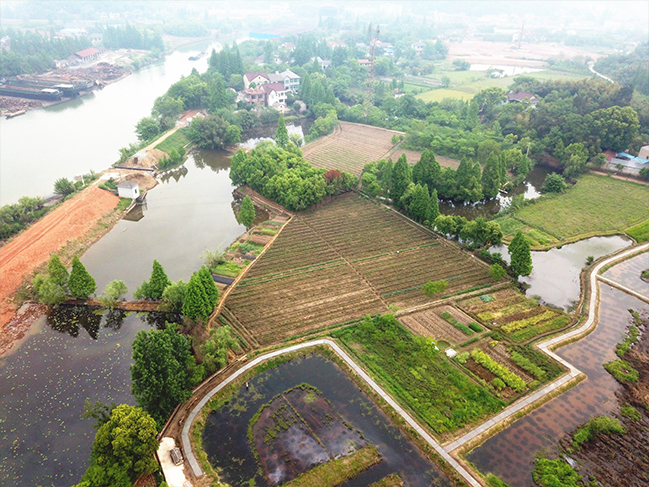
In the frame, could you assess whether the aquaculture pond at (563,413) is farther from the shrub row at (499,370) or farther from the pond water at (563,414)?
the shrub row at (499,370)

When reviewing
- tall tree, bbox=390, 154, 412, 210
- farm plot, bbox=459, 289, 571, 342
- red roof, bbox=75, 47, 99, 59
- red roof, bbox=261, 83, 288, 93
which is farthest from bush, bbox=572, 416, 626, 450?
red roof, bbox=75, 47, 99, 59

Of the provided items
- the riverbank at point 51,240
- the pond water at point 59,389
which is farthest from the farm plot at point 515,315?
the riverbank at point 51,240

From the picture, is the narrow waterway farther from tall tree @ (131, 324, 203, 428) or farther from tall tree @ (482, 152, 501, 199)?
tall tree @ (482, 152, 501, 199)

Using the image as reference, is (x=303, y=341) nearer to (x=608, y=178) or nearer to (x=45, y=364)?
(x=45, y=364)

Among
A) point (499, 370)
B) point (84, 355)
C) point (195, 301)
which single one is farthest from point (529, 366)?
point (84, 355)

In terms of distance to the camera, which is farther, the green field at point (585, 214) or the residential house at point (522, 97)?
the residential house at point (522, 97)

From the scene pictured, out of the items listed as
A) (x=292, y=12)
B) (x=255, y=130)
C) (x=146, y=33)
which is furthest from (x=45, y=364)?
(x=292, y=12)
